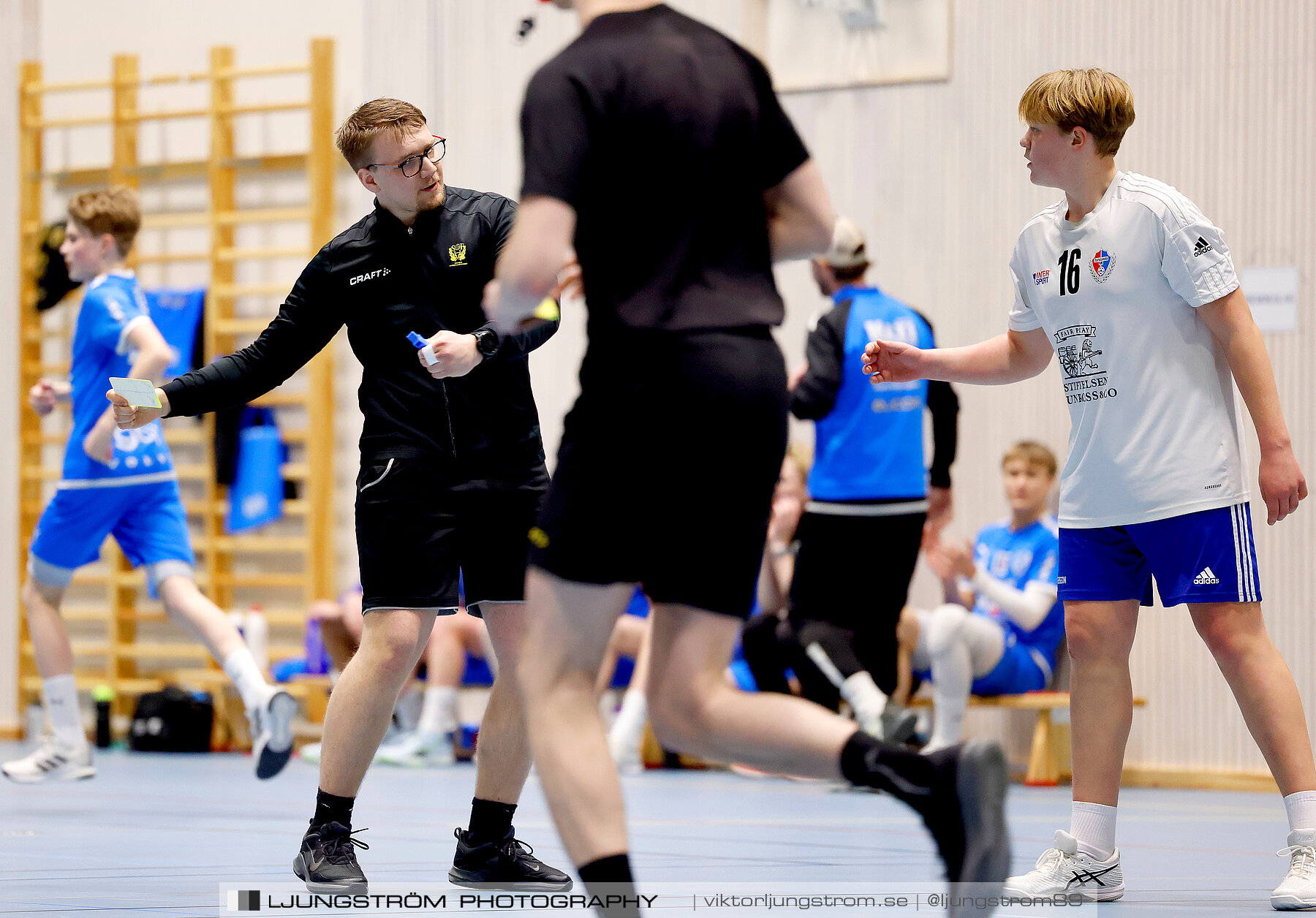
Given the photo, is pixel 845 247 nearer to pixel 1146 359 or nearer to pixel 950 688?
pixel 1146 359

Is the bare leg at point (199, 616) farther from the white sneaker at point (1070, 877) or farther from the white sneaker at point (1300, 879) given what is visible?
the white sneaker at point (1300, 879)

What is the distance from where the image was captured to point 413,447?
3373mm

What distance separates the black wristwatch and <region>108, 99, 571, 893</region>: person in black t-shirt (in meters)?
0.19

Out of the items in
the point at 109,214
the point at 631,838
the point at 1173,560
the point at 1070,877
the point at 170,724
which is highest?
the point at 109,214

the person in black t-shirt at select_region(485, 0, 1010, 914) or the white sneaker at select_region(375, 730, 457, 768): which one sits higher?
the person in black t-shirt at select_region(485, 0, 1010, 914)

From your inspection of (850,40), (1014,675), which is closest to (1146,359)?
(1014,675)

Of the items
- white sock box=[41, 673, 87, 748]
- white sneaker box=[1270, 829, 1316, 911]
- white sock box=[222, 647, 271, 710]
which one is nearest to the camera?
white sneaker box=[1270, 829, 1316, 911]

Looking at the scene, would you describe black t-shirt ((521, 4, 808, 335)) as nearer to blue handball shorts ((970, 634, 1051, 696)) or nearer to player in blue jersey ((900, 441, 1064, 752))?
player in blue jersey ((900, 441, 1064, 752))

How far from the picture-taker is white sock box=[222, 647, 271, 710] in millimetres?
5094

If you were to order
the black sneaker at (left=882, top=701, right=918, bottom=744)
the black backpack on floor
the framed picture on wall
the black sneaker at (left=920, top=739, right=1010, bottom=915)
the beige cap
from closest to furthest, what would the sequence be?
1. the black sneaker at (left=920, top=739, right=1010, bottom=915)
2. the beige cap
3. the black sneaker at (left=882, top=701, right=918, bottom=744)
4. the framed picture on wall
5. the black backpack on floor

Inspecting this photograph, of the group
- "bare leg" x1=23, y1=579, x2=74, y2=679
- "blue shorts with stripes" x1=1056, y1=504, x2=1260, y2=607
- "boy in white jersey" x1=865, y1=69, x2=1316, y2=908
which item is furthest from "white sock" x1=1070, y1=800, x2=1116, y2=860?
"bare leg" x1=23, y1=579, x2=74, y2=679

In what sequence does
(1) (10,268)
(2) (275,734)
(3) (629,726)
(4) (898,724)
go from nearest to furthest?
1. (2) (275,734)
2. (4) (898,724)
3. (3) (629,726)
4. (1) (10,268)

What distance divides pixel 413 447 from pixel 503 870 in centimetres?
90

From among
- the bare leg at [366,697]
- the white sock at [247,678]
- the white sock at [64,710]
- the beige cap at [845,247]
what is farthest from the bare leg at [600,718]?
the white sock at [64,710]
